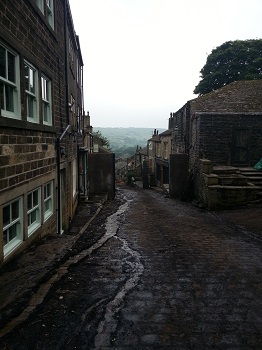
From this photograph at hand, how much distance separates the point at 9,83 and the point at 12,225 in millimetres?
2640

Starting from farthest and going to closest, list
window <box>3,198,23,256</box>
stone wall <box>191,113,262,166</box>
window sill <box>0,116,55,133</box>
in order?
1. stone wall <box>191,113,262,166</box>
2. window <box>3,198,23,256</box>
3. window sill <box>0,116,55,133</box>

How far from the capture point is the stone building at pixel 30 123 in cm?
531

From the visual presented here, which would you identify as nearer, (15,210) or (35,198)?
(15,210)

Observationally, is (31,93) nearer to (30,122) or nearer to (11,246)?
(30,122)

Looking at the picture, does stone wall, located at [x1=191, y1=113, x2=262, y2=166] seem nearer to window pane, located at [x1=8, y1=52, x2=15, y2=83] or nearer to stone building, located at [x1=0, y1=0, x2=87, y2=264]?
stone building, located at [x1=0, y1=0, x2=87, y2=264]

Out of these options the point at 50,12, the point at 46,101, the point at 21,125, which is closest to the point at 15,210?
the point at 21,125

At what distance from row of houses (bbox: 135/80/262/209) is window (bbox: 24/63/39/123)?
30.3ft

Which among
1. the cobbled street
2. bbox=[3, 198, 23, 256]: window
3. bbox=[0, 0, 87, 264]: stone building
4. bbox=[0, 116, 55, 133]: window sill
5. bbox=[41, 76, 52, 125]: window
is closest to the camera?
the cobbled street

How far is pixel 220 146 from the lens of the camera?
58.2 ft

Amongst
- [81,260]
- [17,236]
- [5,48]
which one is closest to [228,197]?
[81,260]

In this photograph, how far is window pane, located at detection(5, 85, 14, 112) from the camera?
549 cm

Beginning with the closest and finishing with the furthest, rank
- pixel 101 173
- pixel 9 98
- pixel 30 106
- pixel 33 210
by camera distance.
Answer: pixel 9 98
pixel 30 106
pixel 33 210
pixel 101 173

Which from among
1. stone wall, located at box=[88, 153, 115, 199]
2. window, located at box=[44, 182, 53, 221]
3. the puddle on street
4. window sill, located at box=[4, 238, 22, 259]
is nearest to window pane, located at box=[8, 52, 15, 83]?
window sill, located at box=[4, 238, 22, 259]

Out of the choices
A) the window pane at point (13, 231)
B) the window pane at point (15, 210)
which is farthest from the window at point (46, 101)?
the window pane at point (13, 231)
